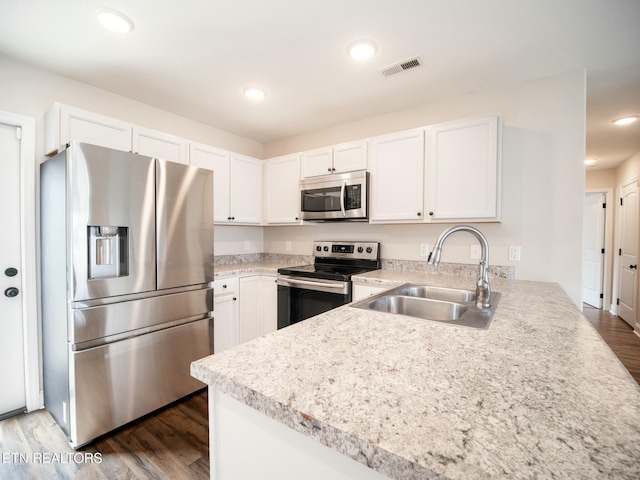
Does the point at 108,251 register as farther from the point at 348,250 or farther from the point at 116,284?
the point at 348,250

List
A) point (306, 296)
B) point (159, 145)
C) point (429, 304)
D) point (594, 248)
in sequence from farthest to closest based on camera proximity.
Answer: point (594, 248) < point (306, 296) < point (159, 145) < point (429, 304)

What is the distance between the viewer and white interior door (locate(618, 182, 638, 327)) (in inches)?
159

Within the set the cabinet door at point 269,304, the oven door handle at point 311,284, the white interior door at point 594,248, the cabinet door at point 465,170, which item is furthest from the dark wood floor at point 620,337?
the cabinet door at point 269,304

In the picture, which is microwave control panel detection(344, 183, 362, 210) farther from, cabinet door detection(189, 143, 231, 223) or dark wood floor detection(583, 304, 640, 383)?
dark wood floor detection(583, 304, 640, 383)

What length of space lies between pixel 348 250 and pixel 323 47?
1855 millimetres

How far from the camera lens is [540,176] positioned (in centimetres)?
225

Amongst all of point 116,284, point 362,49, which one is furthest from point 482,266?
point 116,284

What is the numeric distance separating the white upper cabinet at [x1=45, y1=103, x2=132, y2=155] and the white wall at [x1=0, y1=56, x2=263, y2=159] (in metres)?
0.12

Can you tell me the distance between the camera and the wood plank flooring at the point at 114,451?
1543 mm

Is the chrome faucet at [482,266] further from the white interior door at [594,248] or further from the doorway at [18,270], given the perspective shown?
the white interior door at [594,248]

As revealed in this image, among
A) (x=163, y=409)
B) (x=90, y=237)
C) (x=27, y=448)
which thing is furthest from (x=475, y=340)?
(x=27, y=448)

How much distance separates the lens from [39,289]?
211cm

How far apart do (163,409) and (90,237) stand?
134 centimetres

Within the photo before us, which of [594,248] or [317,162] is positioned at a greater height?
[317,162]
